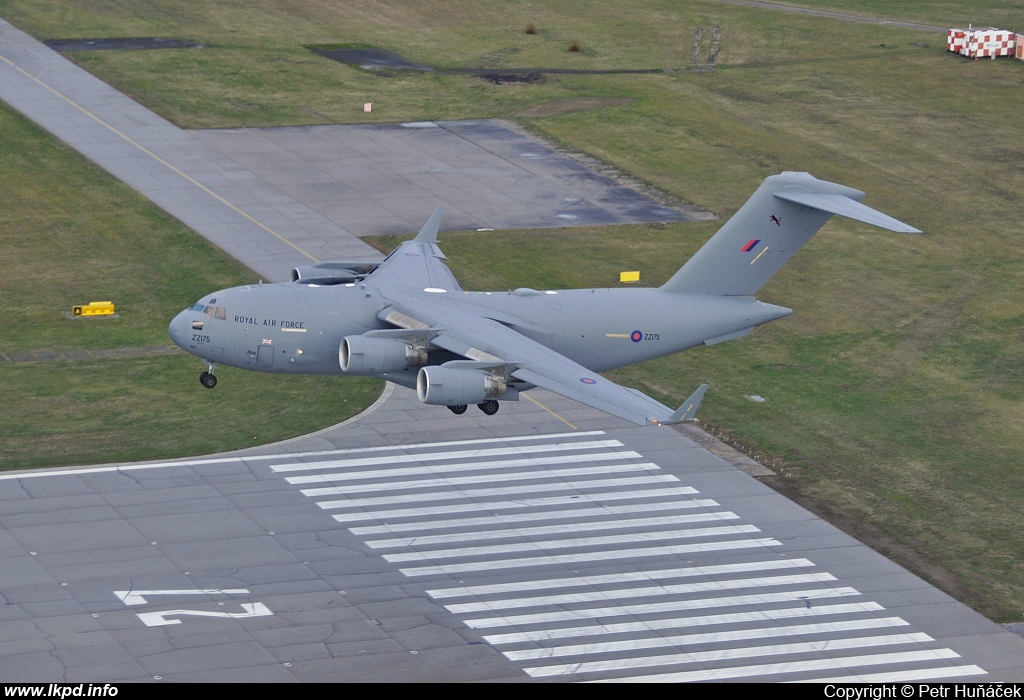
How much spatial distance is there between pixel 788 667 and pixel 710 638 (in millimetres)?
2122

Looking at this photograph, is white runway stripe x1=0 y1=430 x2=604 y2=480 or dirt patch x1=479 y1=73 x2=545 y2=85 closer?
white runway stripe x1=0 y1=430 x2=604 y2=480

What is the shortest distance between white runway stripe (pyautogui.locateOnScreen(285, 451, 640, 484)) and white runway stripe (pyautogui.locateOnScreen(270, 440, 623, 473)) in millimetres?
476

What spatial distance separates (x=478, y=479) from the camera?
4325 cm

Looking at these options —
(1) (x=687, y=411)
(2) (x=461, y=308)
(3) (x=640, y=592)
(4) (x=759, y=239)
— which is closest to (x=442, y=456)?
(2) (x=461, y=308)

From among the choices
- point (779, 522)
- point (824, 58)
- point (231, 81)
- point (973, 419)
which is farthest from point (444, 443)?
point (824, 58)

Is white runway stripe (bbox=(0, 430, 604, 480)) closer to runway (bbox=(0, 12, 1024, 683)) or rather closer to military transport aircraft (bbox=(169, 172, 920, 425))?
runway (bbox=(0, 12, 1024, 683))

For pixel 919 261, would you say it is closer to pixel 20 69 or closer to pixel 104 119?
pixel 104 119

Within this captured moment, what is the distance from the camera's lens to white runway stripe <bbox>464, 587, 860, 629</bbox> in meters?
35.9

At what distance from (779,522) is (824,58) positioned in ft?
192

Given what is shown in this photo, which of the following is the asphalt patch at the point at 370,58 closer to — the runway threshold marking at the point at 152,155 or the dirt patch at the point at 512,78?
the dirt patch at the point at 512,78

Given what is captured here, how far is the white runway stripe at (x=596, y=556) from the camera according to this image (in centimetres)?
3822

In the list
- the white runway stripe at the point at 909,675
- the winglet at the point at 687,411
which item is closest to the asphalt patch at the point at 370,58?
the winglet at the point at 687,411

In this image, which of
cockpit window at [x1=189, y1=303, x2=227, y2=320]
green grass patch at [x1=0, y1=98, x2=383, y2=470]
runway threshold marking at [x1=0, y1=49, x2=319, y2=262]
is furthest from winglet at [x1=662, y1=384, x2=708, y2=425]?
runway threshold marking at [x1=0, y1=49, x2=319, y2=262]

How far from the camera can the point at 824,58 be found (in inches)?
3671
